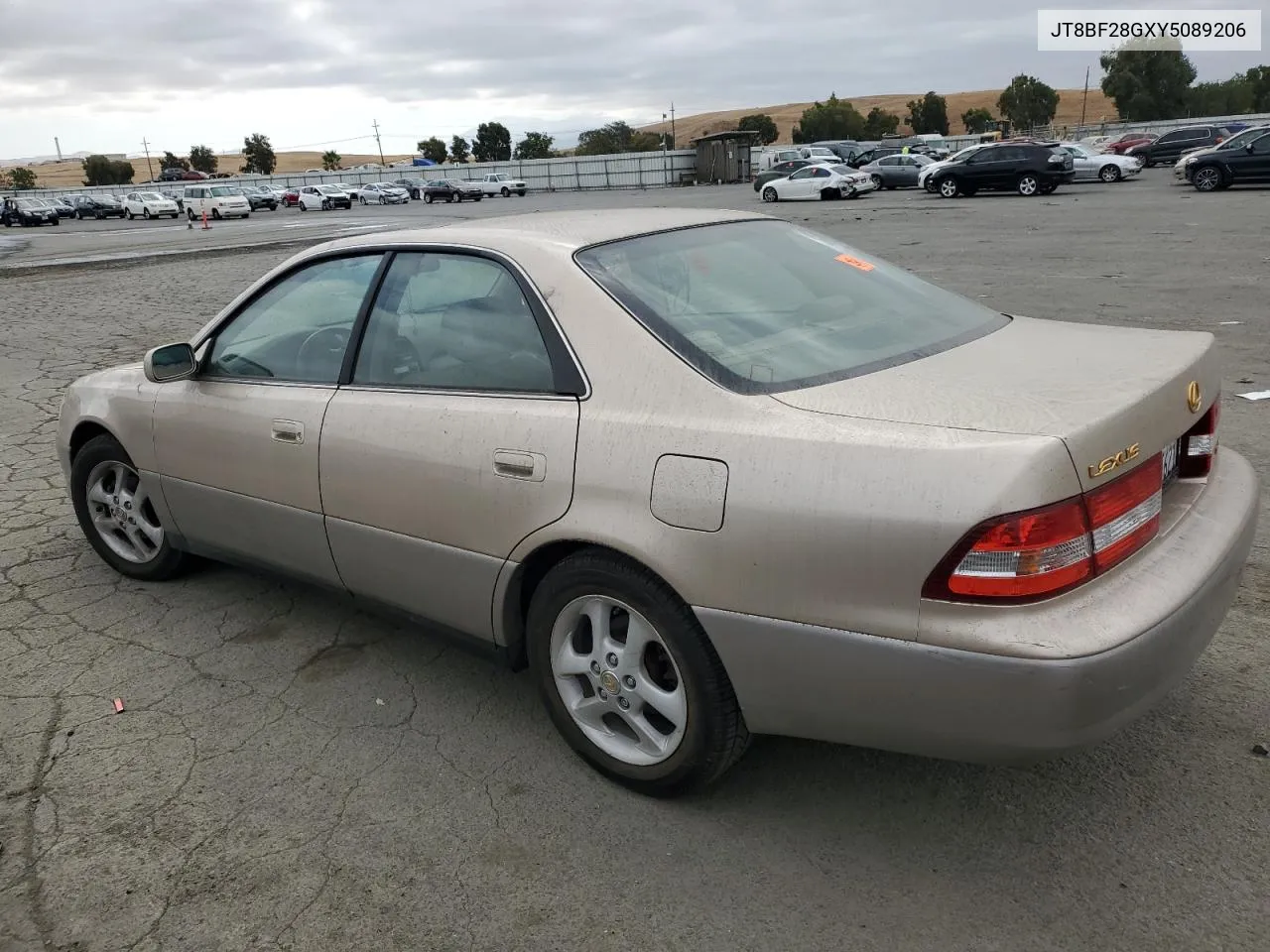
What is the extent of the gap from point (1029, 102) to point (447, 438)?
10511 cm

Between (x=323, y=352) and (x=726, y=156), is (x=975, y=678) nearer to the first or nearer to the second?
(x=323, y=352)

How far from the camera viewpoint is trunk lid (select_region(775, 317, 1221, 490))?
6.93 ft

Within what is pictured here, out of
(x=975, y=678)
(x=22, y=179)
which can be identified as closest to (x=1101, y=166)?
(x=975, y=678)

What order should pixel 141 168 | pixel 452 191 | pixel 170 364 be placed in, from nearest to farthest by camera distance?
pixel 170 364, pixel 452 191, pixel 141 168

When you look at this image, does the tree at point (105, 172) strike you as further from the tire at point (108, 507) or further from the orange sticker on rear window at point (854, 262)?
the orange sticker on rear window at point (854, 262)

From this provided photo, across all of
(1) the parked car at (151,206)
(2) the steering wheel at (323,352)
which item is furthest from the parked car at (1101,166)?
(1) the parked car at (151,206)

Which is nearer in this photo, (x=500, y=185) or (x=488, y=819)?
(x=488, y=819)

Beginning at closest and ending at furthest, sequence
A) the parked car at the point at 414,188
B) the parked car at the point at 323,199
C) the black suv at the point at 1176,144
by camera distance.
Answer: the black suv at the point at 1176,144 < the parked car at the point at 323,199 < the parked car at the point at 414,188

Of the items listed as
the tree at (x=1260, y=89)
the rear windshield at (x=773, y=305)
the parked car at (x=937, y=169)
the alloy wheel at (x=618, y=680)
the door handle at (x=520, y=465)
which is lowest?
the alloy wheel at (x=618, y=680)

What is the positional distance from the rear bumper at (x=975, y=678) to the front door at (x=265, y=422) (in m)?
1.70

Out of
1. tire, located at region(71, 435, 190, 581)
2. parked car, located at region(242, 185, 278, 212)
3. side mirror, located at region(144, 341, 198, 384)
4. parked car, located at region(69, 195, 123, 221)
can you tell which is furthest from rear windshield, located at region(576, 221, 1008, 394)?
parked car, located at region(69, 195, 123, 221)

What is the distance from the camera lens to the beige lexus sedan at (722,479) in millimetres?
2045

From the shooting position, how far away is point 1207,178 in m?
24.6

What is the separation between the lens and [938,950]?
213 centimetres
